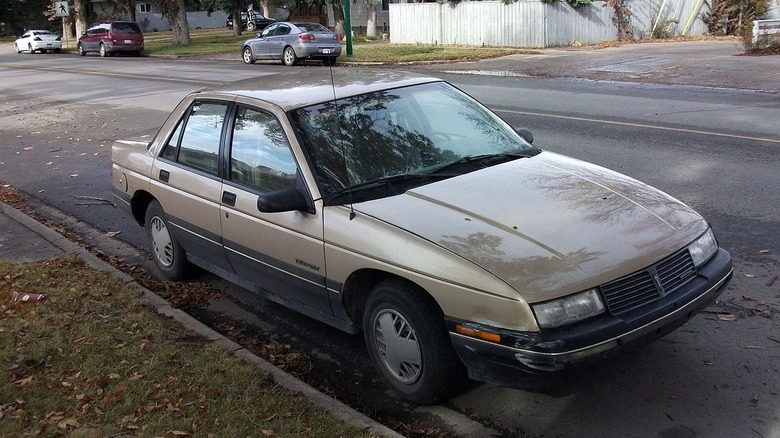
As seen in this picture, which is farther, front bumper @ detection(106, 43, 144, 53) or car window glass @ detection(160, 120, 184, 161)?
front bumper @ detection(106, 43, 144, 53)

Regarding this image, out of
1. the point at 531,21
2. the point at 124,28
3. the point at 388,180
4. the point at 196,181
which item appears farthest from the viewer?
the point at 124,28

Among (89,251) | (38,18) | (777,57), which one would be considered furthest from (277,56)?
(38,18)

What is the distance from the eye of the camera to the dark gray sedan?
27.5 meters

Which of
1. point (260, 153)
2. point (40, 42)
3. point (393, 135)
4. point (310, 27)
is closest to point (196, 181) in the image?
point (260, 153)

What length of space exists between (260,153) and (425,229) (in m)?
1.48

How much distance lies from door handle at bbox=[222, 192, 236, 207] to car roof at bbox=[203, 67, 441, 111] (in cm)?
67

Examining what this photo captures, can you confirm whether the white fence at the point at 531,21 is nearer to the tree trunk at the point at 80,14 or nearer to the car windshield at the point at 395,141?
the car windshield at the point at 395,141

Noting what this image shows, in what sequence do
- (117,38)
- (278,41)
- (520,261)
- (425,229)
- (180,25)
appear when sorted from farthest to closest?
(180,25) < (117,38) < (278,41) < (425,229) < (520,261)

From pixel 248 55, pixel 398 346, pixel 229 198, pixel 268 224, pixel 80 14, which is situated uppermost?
pixel 80 14

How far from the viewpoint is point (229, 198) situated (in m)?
4.99

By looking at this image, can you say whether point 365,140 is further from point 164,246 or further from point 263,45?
point 263,45

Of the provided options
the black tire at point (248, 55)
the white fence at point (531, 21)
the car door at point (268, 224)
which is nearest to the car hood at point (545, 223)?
the car door at point (268, 224)

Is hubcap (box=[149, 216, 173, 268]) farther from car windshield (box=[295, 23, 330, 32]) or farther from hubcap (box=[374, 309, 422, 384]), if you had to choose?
car windshield (box=[295, 23, 330, 32])

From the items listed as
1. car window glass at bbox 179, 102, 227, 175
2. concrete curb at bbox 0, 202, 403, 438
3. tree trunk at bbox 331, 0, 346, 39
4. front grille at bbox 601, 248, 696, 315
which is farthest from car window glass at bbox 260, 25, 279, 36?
front grille at bbox 601, 248, 696, 315
